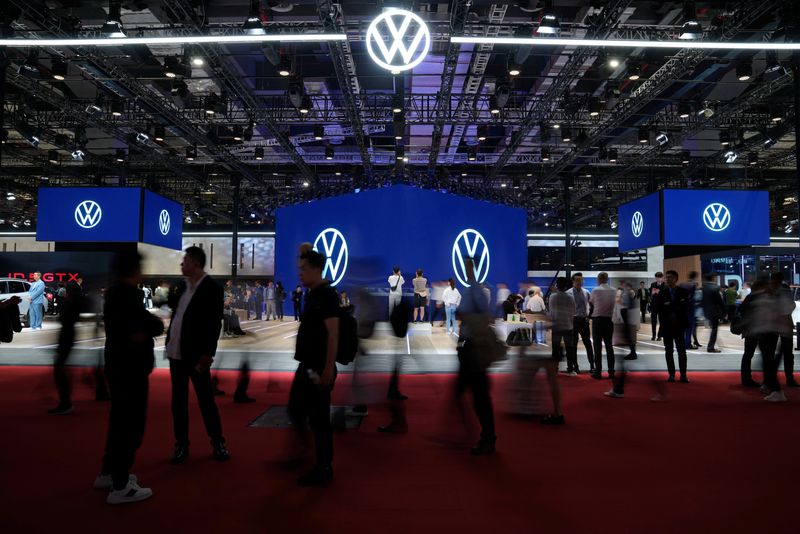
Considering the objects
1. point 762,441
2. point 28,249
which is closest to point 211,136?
point 762,441

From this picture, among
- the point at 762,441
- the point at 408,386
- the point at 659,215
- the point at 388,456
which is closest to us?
the point at 388,456

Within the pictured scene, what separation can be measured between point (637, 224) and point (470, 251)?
206 inches

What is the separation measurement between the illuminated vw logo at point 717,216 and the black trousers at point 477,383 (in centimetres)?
1282

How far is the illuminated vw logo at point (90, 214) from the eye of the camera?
14.4 metres

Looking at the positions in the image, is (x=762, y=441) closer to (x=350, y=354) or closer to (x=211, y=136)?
(x=350, y=354)

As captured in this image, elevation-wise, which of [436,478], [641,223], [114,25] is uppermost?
[114,25]

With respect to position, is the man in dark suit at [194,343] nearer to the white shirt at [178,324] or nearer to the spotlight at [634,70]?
the white shirt at [178,324]

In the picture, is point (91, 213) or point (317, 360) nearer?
point (317, 360)

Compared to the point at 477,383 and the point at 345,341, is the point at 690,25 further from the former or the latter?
the point at 345,341

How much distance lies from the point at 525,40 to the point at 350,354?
19.7 ft

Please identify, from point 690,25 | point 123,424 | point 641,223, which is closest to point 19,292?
point 123,424

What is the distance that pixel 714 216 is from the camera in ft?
44.7

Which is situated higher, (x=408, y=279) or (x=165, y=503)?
(x=408, y=279)

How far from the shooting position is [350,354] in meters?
3.22
